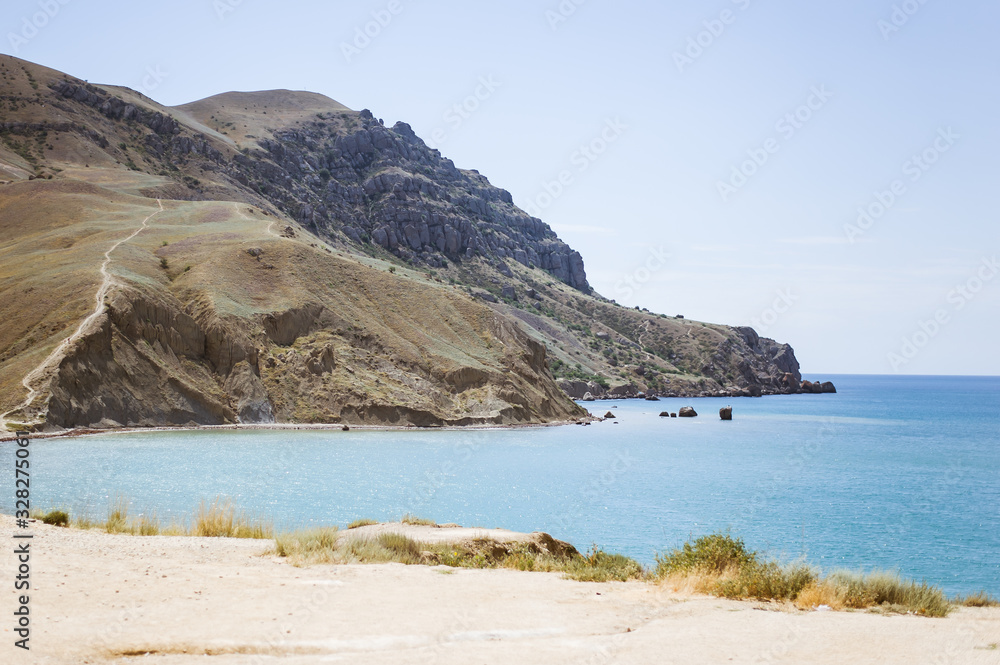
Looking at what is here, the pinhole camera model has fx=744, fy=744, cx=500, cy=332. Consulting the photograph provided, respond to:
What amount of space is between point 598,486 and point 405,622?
3054 centimetres

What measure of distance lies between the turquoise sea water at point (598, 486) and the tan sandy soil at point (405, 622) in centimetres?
710

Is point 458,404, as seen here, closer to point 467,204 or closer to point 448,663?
point 448,663

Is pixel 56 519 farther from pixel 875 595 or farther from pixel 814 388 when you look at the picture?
pixel 814 388

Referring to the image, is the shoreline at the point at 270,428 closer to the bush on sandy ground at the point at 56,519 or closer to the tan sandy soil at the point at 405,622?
the bush on sandy ground at the point at 56,519

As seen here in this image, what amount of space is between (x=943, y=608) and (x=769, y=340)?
19165cm

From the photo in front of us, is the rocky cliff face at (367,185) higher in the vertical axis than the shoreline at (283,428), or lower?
higher

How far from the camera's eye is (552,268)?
188 meters

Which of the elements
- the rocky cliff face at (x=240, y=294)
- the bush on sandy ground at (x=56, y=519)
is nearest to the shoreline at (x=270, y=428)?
→ the rocky cliff face at (x=240, y=294)

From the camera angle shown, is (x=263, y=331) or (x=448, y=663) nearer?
(x=448, y=663)

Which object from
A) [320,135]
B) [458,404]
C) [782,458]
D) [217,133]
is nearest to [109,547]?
[782,458]

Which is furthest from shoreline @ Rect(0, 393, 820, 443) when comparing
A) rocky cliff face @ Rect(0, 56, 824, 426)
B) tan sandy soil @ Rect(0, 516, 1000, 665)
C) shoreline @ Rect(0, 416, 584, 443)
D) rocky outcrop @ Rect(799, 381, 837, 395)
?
rocky outcrop @ Rect(799, 381, 837, 395)

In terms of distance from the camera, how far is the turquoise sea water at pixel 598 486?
25531 mm

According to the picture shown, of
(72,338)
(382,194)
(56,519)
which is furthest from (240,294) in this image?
(382,194)

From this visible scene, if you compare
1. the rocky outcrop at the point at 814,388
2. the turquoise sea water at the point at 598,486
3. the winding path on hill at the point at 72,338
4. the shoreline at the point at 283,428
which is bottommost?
the turquoise sea water at the point at 598,486
